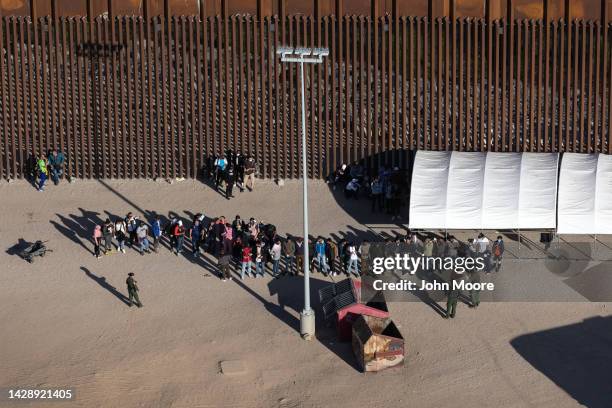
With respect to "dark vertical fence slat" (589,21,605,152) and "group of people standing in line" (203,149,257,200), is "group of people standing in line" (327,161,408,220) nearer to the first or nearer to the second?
"group of people standing in line" (203,149,257,200)

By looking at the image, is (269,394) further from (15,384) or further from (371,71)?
(371,71)

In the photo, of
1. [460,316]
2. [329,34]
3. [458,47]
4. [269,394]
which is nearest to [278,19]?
[329,34]

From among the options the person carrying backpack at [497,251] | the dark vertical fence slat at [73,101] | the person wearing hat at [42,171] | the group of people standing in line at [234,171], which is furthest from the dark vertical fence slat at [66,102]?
the person carrying backpack at [497,251]

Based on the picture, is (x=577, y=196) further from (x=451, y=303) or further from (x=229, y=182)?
(x=229, y=182)

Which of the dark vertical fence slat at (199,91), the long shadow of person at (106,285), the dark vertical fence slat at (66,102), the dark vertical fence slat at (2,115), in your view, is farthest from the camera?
the dark vertical fence slat at (199,91)

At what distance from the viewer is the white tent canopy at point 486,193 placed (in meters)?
29.4

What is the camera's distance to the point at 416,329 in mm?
26312

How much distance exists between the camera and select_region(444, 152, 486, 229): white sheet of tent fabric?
96.5 feet

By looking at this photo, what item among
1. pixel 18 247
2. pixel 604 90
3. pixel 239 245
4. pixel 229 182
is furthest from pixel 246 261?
pixel 604 90

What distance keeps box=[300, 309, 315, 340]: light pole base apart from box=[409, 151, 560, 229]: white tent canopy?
5.25 m

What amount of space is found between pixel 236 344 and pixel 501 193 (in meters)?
9.30

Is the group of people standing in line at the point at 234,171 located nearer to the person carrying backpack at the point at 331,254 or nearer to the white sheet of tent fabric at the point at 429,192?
the person carrying backpack at the point at 331,254

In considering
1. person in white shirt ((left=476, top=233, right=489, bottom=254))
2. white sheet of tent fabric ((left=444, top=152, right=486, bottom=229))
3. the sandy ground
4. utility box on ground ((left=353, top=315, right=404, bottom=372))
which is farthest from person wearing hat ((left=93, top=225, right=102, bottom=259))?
person in white shirt ((left=476, top=233, right=489, bottom=254))

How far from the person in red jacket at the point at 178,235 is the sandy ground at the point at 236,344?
488 mm
